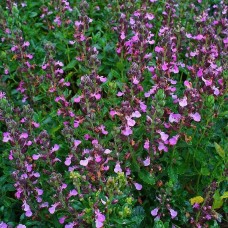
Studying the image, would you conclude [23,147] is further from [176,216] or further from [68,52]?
[68,52]

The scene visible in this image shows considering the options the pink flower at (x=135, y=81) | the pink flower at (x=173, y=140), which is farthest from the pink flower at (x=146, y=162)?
the pink flower at (x=135, y=81)

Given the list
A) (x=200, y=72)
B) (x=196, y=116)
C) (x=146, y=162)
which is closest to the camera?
(x=196, y=116)

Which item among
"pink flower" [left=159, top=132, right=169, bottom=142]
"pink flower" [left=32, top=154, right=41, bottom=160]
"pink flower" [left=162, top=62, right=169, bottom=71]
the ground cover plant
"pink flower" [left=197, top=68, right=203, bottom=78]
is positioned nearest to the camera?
the ground cover plant

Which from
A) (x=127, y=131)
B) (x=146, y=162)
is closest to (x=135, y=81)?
(x=127, y=131)

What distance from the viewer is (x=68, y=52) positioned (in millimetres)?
4992

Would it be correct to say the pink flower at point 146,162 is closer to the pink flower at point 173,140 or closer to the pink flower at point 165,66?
the pink flower at point 173,140

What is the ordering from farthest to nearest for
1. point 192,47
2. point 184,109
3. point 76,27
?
point 192,47 < point 76,27 < point 184,109

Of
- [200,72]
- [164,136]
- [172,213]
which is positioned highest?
[200,72]

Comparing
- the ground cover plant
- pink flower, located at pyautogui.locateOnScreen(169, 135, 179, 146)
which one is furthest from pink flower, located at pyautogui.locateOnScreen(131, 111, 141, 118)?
pink flower, located at pyautogui.locateOnScreen(169, 135, 179, 146)

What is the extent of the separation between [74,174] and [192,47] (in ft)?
8.62

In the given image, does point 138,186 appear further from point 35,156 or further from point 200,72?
point 200,72

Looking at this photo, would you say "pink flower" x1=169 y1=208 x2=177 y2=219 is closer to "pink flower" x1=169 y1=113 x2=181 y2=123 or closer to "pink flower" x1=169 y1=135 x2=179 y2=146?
"pink flower" x1=169 y1=135 x2=179 y2=146

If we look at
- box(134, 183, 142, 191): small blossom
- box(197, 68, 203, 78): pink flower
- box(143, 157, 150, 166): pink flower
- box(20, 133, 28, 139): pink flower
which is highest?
box(197, 68, 203, 78): pink flower

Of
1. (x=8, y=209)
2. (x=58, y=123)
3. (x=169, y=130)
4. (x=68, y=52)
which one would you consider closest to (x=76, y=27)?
(x=68, y=52)
